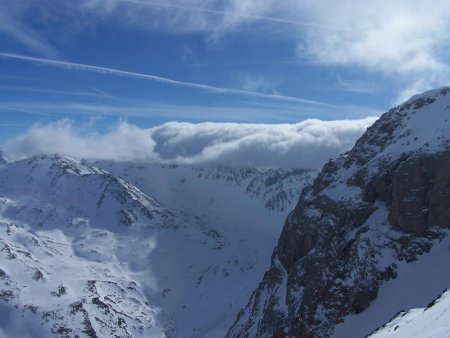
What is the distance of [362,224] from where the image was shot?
14912cm

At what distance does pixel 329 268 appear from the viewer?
5773 inches

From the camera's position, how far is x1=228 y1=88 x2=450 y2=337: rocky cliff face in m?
133

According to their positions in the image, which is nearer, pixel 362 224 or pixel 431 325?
pixel 431 325

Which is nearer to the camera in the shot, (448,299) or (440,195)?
(448,299)

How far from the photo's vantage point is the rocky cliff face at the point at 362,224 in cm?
13325

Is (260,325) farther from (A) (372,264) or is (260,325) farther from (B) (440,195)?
(B) (440,195)

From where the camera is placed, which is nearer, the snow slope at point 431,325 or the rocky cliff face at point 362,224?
the snow slope at point 431,325

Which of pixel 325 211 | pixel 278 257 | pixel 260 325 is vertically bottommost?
pixel 260 325

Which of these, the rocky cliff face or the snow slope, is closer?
the snow slope

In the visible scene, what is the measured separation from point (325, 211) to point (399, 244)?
35.8 m

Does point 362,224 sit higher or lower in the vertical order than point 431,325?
higher

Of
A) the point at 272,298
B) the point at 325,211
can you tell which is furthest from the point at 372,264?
the point at 272,298

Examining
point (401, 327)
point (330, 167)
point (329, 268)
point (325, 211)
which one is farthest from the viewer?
point (330, 167)

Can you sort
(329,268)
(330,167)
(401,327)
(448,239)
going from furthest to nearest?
(330,167)
(329,268)
(448,239)
(401,327)
